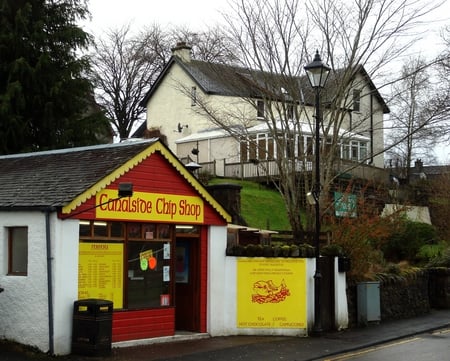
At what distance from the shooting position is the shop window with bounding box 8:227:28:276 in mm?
13578

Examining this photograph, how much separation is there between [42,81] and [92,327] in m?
16.5

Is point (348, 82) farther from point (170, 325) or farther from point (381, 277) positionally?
point (170, 325)

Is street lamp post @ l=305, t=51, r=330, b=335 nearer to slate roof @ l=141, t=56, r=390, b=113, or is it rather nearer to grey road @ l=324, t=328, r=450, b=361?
grey road @ l=324, t=328, r=450, b=361

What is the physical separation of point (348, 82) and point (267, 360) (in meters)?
11.8

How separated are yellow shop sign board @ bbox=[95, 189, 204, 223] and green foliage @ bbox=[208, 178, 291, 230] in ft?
42.8

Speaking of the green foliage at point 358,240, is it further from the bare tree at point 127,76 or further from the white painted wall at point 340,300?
the bare tree at point 127,76

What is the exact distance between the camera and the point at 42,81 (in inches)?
1063

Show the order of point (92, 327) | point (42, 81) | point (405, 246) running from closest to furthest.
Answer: point (92, 327), point (42, 81), point (405, 246)

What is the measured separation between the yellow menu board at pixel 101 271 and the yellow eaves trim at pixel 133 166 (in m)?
0.93

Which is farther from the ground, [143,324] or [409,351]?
[143,324]

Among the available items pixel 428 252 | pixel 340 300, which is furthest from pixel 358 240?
pixel 428 252

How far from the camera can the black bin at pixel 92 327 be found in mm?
12555

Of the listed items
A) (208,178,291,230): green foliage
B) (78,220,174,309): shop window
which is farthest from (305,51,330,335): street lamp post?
(208,178,291,230): green foliage

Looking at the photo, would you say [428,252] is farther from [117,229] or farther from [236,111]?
[117,229]
